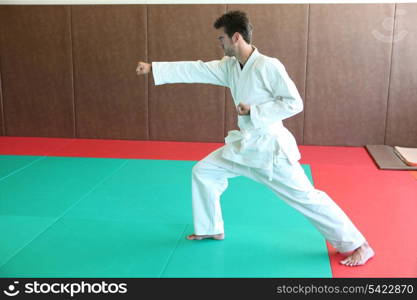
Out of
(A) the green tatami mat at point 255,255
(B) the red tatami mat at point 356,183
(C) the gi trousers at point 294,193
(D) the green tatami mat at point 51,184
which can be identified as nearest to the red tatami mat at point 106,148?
(B) the red tatami mat at point 356,183

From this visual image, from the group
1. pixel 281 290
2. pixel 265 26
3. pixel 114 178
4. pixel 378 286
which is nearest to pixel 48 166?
pixel 114 178

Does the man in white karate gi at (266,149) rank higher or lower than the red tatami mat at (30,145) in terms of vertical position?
higher

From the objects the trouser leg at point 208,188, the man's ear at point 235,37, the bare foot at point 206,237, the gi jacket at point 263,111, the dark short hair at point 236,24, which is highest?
the dark short hair at point 236,24

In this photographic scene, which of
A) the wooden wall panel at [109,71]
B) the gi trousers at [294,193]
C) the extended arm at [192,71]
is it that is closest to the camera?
the gi trousers at [294,193]

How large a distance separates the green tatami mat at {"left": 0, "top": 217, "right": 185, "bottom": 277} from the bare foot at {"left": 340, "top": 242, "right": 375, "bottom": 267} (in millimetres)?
1038

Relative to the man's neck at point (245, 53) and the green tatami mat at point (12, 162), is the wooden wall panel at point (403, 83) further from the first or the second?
the green tatami mat at point (12, 162)

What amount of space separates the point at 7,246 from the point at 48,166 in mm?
2025

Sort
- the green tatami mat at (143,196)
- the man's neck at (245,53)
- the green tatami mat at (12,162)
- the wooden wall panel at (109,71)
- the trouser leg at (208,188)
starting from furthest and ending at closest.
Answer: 1. the wooden wall panel at (109,71)
2. the green tatami mat at (12,162)
3. the green tatami mat at (143,196)
4. the trouser leg at (208,188)
5. the man's neck at (245,53)

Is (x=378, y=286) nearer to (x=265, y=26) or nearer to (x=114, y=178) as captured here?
(x=114, y=178)

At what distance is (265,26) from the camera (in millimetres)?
6008

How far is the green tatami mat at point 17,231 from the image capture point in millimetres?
3209

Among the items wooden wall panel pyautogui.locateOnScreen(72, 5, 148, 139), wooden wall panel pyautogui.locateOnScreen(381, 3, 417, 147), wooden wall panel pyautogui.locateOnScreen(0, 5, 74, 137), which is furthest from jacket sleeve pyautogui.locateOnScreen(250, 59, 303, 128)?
wooden wall panel pyautogui.locateOnScreen(0, 5, 74, 137)

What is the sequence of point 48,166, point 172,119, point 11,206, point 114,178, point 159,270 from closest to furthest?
point 159,270 → point 11,206 → point 114,178 → point 48,166 → point 172,119

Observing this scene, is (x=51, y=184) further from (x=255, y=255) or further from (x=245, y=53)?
(x=245, y=53)
